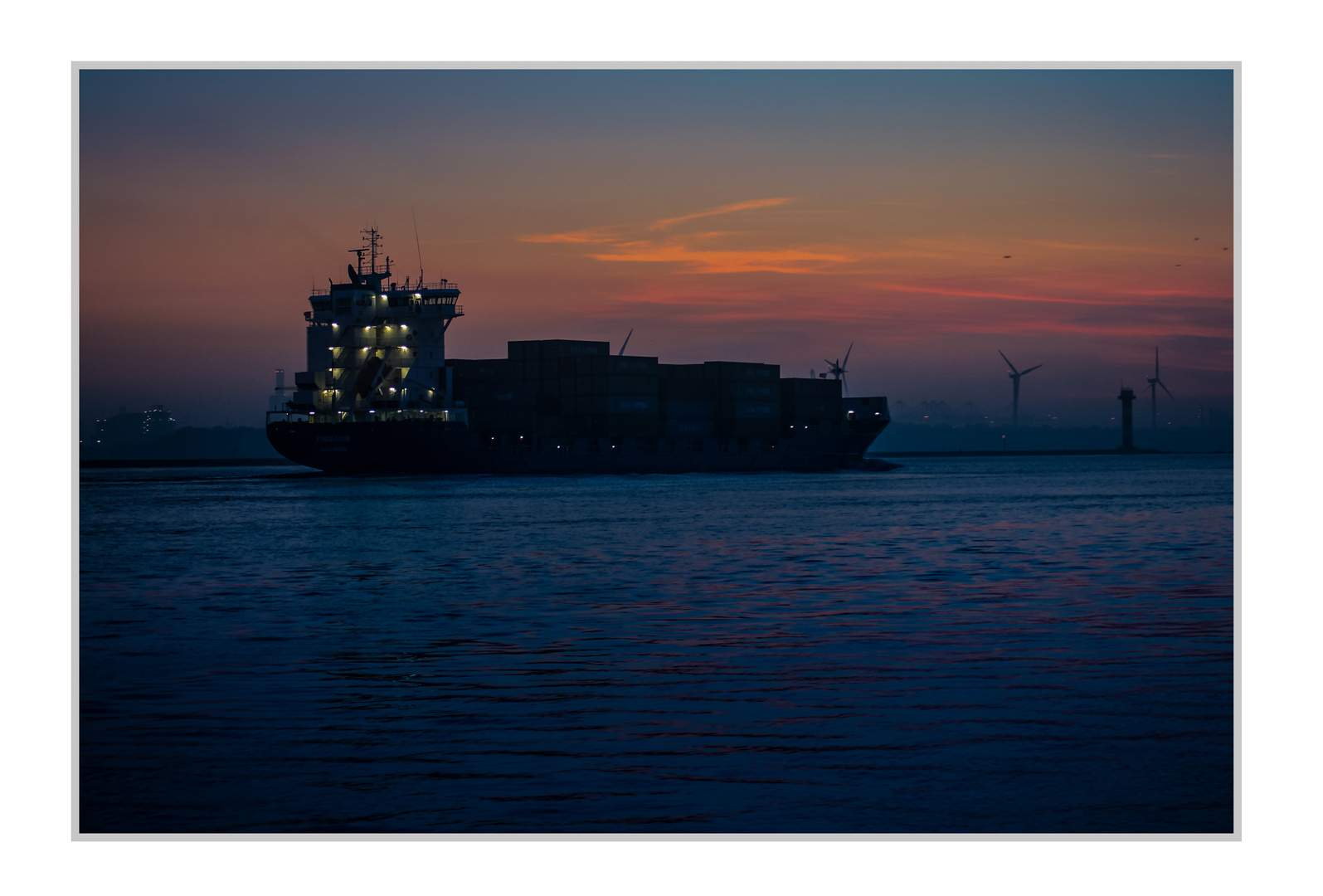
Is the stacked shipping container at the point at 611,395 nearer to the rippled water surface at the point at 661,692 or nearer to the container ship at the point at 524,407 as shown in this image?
the container ship at the point at 524,407

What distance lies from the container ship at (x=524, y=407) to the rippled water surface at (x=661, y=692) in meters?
62.2

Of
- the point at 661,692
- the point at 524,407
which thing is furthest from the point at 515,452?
the point at 661,692

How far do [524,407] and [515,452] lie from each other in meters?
4.26

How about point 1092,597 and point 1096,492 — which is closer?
point 1092,597

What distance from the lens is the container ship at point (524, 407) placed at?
9181 cm

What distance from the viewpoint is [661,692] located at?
12.5 metres

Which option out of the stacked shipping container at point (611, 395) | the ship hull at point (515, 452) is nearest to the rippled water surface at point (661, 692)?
the ship hull at point (515, 452)

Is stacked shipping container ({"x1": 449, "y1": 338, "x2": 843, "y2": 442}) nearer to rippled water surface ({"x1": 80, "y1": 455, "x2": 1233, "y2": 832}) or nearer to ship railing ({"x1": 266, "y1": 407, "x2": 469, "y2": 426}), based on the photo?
ship railing ({"x1": 266, "y1": 407, "x2": 469, "y2": 426})

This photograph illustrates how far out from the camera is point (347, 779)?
30.3ft

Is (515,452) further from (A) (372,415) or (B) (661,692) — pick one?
(B) (661,692)
